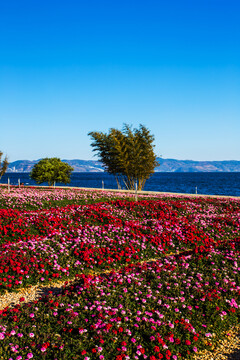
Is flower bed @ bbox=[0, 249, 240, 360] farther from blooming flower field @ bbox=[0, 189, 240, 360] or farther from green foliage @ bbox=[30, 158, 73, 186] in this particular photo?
green foliage @ bbox=[30, 158, 73, 186]

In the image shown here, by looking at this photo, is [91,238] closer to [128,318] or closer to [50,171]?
[128,318]

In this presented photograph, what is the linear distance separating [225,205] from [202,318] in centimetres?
1887

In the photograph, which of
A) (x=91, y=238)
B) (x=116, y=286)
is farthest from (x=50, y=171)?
(x=116, y=286)

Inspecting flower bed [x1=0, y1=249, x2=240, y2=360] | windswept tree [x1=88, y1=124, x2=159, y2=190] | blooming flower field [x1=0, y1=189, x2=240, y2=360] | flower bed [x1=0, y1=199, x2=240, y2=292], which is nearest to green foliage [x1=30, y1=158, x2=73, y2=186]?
windswept tree [x1=88, y1=124, x2=159, y2=190]

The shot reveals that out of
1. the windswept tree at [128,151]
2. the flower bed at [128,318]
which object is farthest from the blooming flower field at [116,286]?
the windswept tree at [128,151]

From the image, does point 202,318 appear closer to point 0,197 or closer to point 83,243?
point 83,243

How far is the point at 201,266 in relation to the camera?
33.7ft

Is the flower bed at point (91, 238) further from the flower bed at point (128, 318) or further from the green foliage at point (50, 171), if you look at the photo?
the green foliage at point (50, 171)

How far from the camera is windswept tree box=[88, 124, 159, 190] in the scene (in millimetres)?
43812

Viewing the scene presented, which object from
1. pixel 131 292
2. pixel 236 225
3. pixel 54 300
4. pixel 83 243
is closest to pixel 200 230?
pixel 236 225

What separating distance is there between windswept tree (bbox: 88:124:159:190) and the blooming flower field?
2763 cm

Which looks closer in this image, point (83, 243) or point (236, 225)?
point (83, 243)

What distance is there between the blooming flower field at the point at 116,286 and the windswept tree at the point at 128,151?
90.6 ft

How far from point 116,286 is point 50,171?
37.7 m
